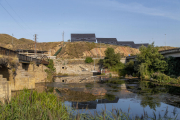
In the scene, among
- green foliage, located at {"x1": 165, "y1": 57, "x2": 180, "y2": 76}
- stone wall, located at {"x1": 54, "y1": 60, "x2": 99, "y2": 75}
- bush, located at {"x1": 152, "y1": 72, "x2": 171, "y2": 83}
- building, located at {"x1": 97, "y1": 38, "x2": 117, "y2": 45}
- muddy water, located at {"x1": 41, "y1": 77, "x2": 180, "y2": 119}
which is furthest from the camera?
building, located at {"x1": 97, "y1": 38, "x2": 117, "y2": 45}

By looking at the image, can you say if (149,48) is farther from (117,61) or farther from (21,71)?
(21,71)

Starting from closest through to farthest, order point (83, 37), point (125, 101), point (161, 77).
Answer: point (125, 101)
point (161, 77)
point (83, 37)

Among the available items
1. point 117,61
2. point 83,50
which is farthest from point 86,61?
point 83,50

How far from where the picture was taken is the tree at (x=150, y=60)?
37.1 m

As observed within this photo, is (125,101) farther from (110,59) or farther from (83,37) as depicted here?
(83,37)

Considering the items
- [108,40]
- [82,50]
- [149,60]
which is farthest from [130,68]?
[108,40]

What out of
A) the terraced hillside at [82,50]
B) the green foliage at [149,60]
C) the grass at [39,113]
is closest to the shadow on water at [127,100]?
the grass at [39,113]

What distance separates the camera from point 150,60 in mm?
39000

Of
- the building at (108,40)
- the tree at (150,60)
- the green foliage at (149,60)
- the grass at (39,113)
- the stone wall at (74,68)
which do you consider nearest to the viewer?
the grass at (39,113)

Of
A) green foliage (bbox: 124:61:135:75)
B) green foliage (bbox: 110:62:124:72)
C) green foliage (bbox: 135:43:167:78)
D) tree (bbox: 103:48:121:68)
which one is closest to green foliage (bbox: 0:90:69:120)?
green foliage (bbox: 135:43:167:78)

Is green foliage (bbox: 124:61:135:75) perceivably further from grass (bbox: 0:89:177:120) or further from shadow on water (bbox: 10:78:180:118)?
grass (bbox: 0:89:177:120)

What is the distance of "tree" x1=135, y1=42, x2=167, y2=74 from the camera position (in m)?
37.1

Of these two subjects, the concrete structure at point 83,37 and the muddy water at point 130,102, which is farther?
the concrete structure at point 83,37

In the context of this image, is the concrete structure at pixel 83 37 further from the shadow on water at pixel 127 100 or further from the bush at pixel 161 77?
the shadow on water at pixel 127 100
